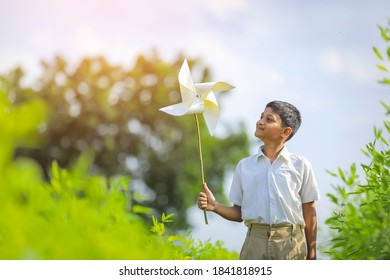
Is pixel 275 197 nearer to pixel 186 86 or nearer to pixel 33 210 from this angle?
pixel 186 86

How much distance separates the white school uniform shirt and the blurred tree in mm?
12489

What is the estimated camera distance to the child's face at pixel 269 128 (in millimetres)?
2881

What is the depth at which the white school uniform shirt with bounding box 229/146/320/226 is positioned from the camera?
2.72 meters

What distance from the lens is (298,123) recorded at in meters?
3.00

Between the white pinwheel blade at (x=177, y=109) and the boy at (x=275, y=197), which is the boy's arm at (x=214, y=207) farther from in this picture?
the white pinwheel blade at (x=177, y=109)

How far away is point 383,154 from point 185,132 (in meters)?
14.1

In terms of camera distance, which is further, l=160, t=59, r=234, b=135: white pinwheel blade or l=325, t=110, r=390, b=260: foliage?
l=160, t=59, r=234, b=135: white pinwheel blade

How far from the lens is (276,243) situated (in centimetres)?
269

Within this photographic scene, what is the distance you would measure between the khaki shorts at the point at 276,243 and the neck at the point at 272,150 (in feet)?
1.13

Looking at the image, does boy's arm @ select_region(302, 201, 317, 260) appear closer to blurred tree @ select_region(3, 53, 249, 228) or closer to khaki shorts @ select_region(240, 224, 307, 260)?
khaki shorts @ select_region(240, 224, 307, 260)

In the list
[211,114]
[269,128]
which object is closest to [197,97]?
[211,114]

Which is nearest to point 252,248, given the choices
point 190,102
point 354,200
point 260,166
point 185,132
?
point 260,166

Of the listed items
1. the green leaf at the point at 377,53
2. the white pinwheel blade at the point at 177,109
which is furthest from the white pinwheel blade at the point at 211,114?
the green leaf at the point at 377,53

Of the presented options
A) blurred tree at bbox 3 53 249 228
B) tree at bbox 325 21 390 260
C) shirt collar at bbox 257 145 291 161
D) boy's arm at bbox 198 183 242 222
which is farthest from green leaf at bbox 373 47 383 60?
blurred tree at bbox 3 53 249 228
